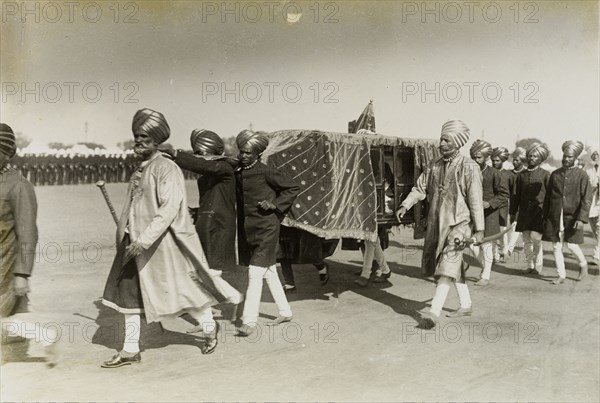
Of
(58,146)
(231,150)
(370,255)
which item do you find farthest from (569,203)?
(58,146)

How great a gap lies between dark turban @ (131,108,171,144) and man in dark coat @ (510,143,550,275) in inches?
242

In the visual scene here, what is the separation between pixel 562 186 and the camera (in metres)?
8.35

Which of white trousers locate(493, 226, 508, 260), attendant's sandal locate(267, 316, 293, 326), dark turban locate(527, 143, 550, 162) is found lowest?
attendant's sandal locate(267, 316, 293, 326)

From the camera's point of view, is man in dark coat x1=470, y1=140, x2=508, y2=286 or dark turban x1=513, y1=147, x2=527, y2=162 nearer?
man in dark coat x1=470, y1=140, x2=508, y2=286

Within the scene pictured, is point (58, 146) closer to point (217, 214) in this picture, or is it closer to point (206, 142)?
point (206, 142)

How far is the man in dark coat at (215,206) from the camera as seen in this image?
18.2 feet

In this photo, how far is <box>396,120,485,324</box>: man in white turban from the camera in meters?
5.80

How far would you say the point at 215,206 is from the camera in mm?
5637

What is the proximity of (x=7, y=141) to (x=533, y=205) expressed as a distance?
730 centimetres

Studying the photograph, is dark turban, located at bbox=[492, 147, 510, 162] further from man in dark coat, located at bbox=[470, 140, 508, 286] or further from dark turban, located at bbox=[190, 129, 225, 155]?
dark turban, located at bbox=[190, 129, 225, 155]

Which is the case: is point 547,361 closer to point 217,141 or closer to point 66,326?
point 217,141

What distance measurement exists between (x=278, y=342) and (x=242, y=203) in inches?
58.6

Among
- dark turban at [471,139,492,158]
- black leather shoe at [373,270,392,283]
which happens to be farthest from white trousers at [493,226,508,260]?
black leather shoe at [373,270,392,283]

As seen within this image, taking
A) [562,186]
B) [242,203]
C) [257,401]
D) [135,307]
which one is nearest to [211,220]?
[242,203]
